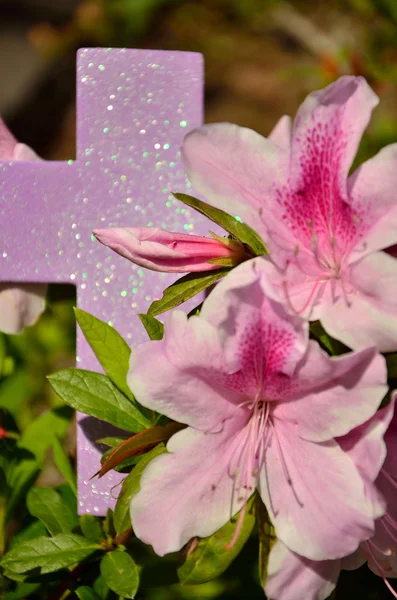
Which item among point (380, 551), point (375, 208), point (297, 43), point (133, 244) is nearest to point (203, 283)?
point (133, 244)

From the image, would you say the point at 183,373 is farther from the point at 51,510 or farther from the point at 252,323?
the point at 51,510

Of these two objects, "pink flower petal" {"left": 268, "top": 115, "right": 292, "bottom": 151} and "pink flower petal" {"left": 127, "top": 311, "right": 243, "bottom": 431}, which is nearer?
"pink flower petal" {"left": 127, "top": 311, "right": 243, "bottom": 431}

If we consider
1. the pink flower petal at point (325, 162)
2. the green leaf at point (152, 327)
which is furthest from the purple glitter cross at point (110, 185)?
the pink flower petal at point (325, 162)

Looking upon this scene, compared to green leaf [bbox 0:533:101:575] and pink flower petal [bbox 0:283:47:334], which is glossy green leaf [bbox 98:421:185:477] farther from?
pink flower petal [bbox 0:283:47:334]

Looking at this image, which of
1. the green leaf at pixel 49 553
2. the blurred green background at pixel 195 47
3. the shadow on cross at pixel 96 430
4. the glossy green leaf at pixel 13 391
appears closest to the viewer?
the green leaf at pixel 49 553

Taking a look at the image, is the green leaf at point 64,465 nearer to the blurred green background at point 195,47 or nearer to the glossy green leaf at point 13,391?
the glossy green leaf at point 13,391

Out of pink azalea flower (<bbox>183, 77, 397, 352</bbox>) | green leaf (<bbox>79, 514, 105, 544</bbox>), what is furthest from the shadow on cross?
pink azalea flower (<bbox>183, 77, 397, 352</bbox>)

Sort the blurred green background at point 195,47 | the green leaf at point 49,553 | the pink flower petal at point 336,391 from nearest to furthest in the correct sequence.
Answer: the pink flower petal at point 336,391
the green leaf at point 49,553
the blurred green background at point 195,47

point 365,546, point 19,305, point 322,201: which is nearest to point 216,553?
point 365,546
